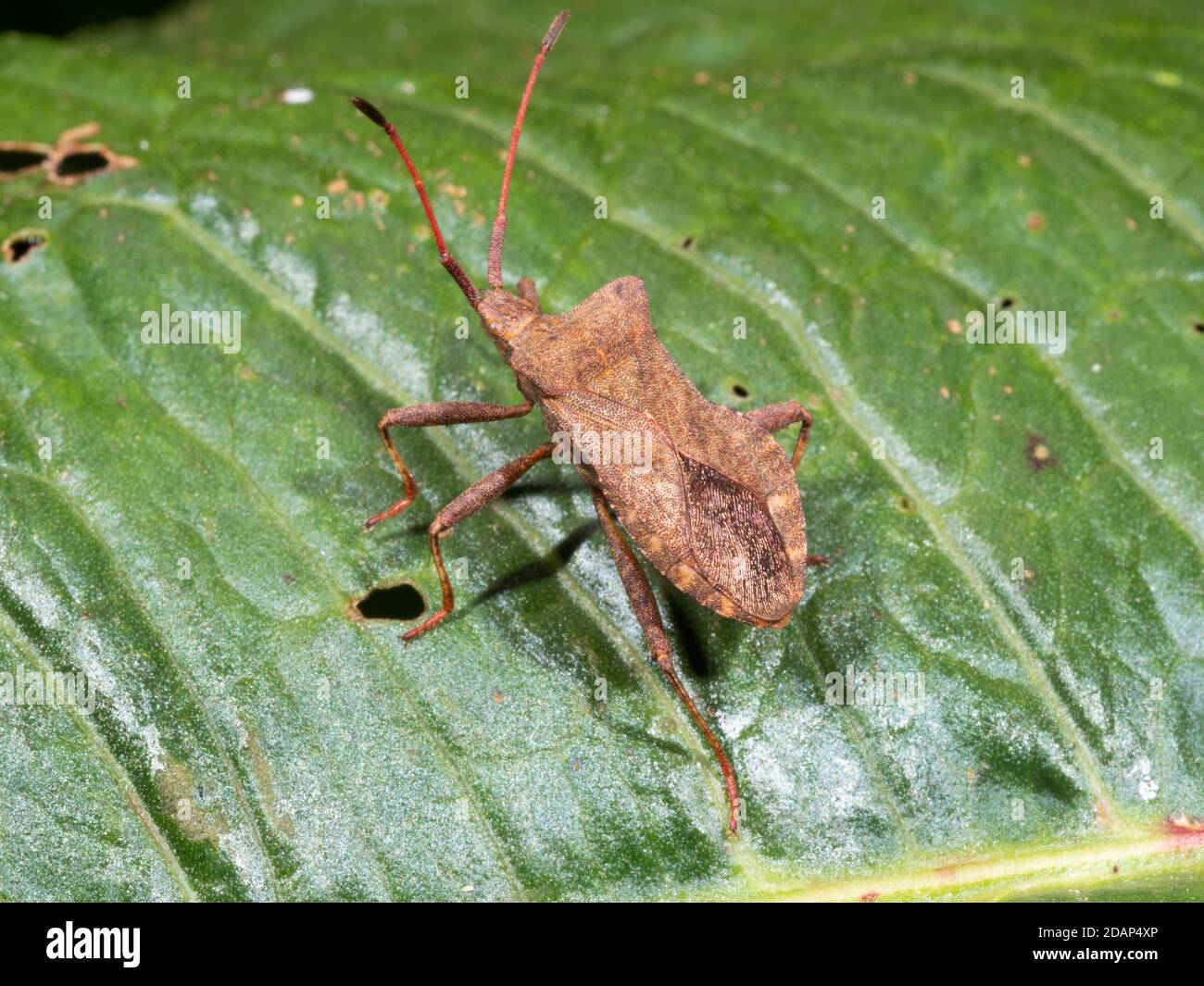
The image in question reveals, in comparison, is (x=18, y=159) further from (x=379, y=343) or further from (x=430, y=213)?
(x=430, y=213)

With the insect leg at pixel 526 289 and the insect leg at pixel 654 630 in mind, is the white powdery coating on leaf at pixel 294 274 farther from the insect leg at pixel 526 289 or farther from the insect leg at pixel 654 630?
the insect leg at pixel 654 630

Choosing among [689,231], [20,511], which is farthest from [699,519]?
[20,511]

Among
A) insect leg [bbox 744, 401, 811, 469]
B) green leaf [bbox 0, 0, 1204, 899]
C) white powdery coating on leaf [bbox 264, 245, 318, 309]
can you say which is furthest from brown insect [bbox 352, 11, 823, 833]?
white powdery coating on leaf [bbox 264, 245, 318, 309]

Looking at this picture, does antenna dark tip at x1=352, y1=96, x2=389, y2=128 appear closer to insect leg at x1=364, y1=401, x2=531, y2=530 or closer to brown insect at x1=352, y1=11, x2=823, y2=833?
brown insect at x1=352, y1=11, x2=823, y2=833

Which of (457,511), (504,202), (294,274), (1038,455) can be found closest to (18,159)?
(294,274)

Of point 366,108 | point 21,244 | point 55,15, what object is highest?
point 55,15

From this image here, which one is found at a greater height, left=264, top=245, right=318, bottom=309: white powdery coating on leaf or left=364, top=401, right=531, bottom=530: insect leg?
left=264, top=245, right=318, bottom=309: white powdery coating on leaf

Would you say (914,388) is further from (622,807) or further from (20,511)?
(20,511)

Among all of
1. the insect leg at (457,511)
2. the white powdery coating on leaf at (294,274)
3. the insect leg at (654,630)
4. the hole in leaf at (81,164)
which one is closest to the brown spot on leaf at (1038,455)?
the insect leg at (654,630)
